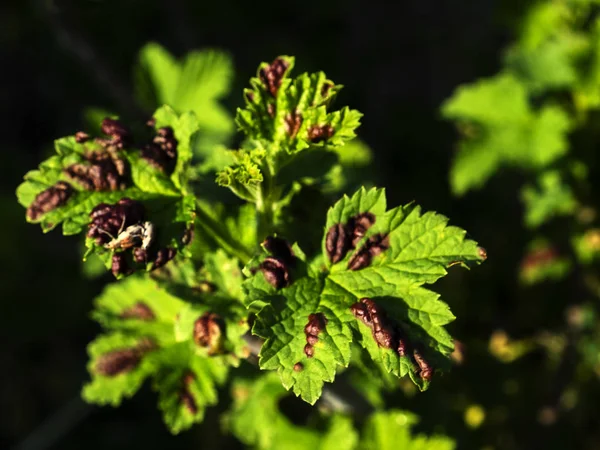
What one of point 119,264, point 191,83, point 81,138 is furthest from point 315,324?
point 191,83

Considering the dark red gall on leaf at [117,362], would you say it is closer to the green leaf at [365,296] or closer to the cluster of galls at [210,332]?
the cluster of galls at [210,332]

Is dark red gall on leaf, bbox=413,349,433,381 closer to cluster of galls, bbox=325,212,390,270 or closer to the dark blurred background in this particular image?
cluster of galls, bbox=325,212,390,270

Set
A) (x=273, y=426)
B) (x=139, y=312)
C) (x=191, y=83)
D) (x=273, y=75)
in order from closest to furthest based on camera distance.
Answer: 1. (x=273, y=75)
2. (x=139, y=312)
3. (x=273, y=426)
4. (x=191, y=83)

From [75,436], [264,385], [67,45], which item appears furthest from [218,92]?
[75,436]

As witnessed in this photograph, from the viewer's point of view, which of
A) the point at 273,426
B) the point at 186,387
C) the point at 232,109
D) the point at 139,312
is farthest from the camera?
the point at 232,109

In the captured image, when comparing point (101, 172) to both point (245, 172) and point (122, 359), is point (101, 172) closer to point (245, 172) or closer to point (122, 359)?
point (245, 172)

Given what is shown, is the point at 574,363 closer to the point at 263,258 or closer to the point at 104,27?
the point at 263,258

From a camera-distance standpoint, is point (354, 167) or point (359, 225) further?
point (354, 167)

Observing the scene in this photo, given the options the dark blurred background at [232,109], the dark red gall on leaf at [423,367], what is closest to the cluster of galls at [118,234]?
Result: the dark red gall on leaf at [423,367]
